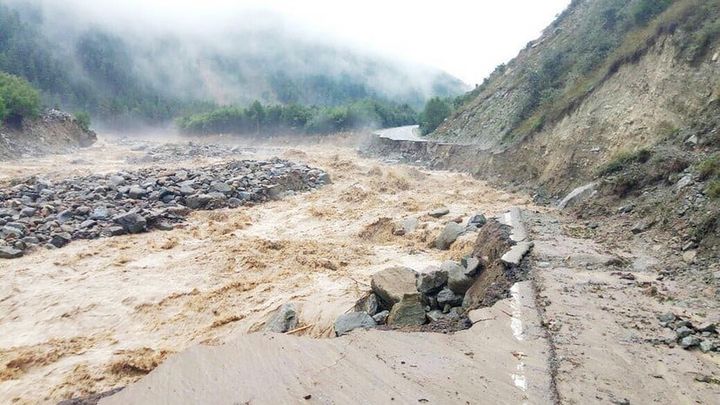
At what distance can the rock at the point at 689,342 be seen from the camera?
450cm

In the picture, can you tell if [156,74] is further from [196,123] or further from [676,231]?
[676,231]

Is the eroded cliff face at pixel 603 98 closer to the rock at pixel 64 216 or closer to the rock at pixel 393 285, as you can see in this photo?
the rock at pixel 393 285

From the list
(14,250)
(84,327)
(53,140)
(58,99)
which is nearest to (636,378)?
(84,327)

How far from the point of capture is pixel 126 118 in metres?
69.7

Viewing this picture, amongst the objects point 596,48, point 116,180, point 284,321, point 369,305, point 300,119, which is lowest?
point 300,119

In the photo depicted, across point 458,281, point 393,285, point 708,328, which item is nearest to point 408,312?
point 393,285

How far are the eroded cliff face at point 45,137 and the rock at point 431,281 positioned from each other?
29.8m

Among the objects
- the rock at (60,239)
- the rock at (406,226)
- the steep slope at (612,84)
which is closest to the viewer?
the rock at (60,239)

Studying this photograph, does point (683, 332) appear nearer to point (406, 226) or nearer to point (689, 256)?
point (689, 256)

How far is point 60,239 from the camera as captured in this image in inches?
477

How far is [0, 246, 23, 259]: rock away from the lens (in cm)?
1114

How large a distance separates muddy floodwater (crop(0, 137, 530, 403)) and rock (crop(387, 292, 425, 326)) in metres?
0.82

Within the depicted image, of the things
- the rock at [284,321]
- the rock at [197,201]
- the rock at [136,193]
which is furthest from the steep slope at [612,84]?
the rock at [136,193]

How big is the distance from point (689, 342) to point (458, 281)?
2629mm
